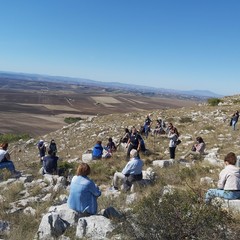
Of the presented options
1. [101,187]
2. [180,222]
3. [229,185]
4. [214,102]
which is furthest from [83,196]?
[214,102]

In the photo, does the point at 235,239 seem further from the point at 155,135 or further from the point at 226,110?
the point at 226,110

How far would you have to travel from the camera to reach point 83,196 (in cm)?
757

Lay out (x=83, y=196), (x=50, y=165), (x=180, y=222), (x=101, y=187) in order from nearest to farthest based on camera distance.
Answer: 1. (x=180, y=222)
2. (x=83, y=196)
3. (x=101, y=187)
4. (x=50, y=165)

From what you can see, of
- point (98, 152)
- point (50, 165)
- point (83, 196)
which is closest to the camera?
point (83, 196)

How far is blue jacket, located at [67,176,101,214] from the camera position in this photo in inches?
295

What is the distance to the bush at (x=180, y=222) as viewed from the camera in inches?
218

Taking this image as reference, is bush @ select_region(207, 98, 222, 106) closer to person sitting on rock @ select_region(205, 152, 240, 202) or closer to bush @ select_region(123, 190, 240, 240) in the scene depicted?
person sitting on rock @ select_region(205, 152, 240, 202)

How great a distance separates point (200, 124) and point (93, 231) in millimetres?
20064

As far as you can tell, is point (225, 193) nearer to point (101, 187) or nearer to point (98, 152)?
point (101, 187)

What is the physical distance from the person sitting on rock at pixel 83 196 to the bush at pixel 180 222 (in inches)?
54.3

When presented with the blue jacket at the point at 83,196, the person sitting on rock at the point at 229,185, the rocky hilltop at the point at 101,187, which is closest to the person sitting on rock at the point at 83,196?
the blue jacket at the point at 83,196

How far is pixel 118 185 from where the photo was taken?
35.3ft

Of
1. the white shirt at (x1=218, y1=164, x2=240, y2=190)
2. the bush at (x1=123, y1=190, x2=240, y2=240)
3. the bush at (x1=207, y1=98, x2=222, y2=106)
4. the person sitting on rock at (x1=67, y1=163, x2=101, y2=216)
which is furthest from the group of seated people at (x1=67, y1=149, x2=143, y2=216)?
the bush at (x1=207, y1=98, x2=222, y2=106)

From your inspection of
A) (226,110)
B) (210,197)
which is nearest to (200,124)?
(226,110)
